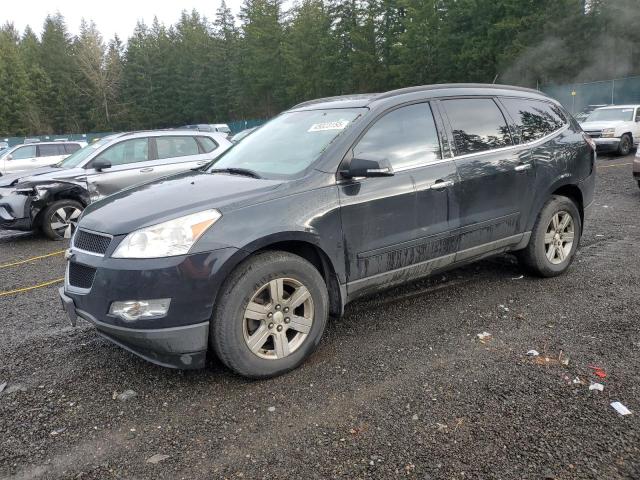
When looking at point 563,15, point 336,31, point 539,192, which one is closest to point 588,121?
point 539,192

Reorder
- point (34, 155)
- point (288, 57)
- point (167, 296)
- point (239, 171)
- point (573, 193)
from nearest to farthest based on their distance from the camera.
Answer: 1. point (167, 296)
2. point (239, 171)
3. point (573, 193)
4. point (34, 155)
5. point (288, 57)

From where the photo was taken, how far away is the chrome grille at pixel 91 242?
122 inches

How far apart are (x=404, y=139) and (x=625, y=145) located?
1478 centimetres

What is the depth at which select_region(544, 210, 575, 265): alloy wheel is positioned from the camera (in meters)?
4.91

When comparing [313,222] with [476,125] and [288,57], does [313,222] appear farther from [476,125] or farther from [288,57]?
[288,57]

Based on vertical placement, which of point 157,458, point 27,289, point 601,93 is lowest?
point 157,458

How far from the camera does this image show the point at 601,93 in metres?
26.9

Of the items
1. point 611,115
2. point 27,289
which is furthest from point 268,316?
point 611,115

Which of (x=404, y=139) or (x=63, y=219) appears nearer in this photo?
(x=404, y=139)

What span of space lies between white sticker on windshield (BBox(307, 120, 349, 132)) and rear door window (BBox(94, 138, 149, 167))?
5499 mm

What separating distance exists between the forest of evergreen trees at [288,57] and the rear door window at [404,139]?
116 ft

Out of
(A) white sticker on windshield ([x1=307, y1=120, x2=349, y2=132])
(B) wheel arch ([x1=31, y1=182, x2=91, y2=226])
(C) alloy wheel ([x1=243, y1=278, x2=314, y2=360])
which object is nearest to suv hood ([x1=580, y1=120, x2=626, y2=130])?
A: (B) wheel arch ([x1=31, y1=182, x2=91, y2=226])

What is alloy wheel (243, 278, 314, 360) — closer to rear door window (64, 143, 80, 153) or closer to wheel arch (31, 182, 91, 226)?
wheel arch (31, 182, 91, 226)

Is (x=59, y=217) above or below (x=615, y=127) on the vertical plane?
below
